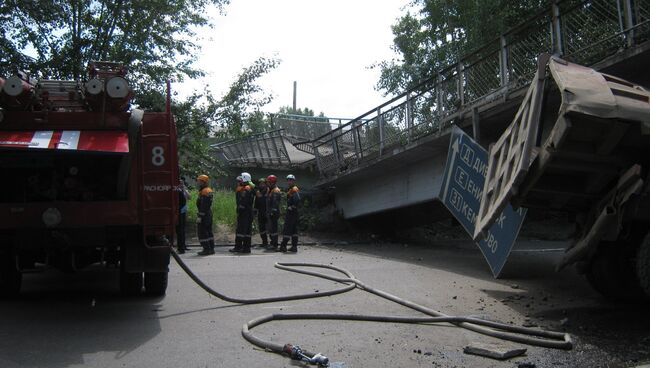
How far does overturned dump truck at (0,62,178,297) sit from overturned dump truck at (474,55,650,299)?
3902 millimetres

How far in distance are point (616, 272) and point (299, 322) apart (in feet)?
12.6

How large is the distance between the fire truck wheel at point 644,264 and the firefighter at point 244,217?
9.03 metres

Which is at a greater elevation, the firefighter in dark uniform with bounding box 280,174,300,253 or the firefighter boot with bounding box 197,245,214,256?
the firefighter in dark uniform with bounding box 280,174,300,253

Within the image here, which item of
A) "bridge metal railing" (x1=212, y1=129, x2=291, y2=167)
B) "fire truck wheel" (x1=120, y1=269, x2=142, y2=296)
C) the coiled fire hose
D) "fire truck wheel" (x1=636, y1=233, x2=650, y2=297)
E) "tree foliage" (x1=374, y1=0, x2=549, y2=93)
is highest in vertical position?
"tree foliage" (x1=374, y1=0, x2=549, y2=93)

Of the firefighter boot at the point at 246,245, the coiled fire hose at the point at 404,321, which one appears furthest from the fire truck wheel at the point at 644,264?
the firefighter boot at the point at 246,245

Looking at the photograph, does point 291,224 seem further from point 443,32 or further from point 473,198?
point 443,32

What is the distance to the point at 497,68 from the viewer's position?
10914mm

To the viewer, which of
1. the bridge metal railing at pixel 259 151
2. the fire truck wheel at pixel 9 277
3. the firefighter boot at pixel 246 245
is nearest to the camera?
the fire truck wheel at pixel 9 277

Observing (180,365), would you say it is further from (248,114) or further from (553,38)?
(248,114)

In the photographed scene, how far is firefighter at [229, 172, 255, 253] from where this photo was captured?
524 inches

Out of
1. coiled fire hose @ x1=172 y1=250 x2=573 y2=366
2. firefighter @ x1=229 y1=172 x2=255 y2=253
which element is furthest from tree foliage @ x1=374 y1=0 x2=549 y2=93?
coiled fire hose @ x1=172 y1=250 x2=573 y2=366

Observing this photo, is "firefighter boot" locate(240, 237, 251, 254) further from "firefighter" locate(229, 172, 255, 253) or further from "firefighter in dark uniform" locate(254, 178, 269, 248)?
"firefighter in dark uniform" locate(254, 178, 269, 248)

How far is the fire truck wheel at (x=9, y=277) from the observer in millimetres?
6453

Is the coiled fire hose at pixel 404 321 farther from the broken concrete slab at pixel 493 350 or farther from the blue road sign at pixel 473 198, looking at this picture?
the blue road sign at pixel 473 198
